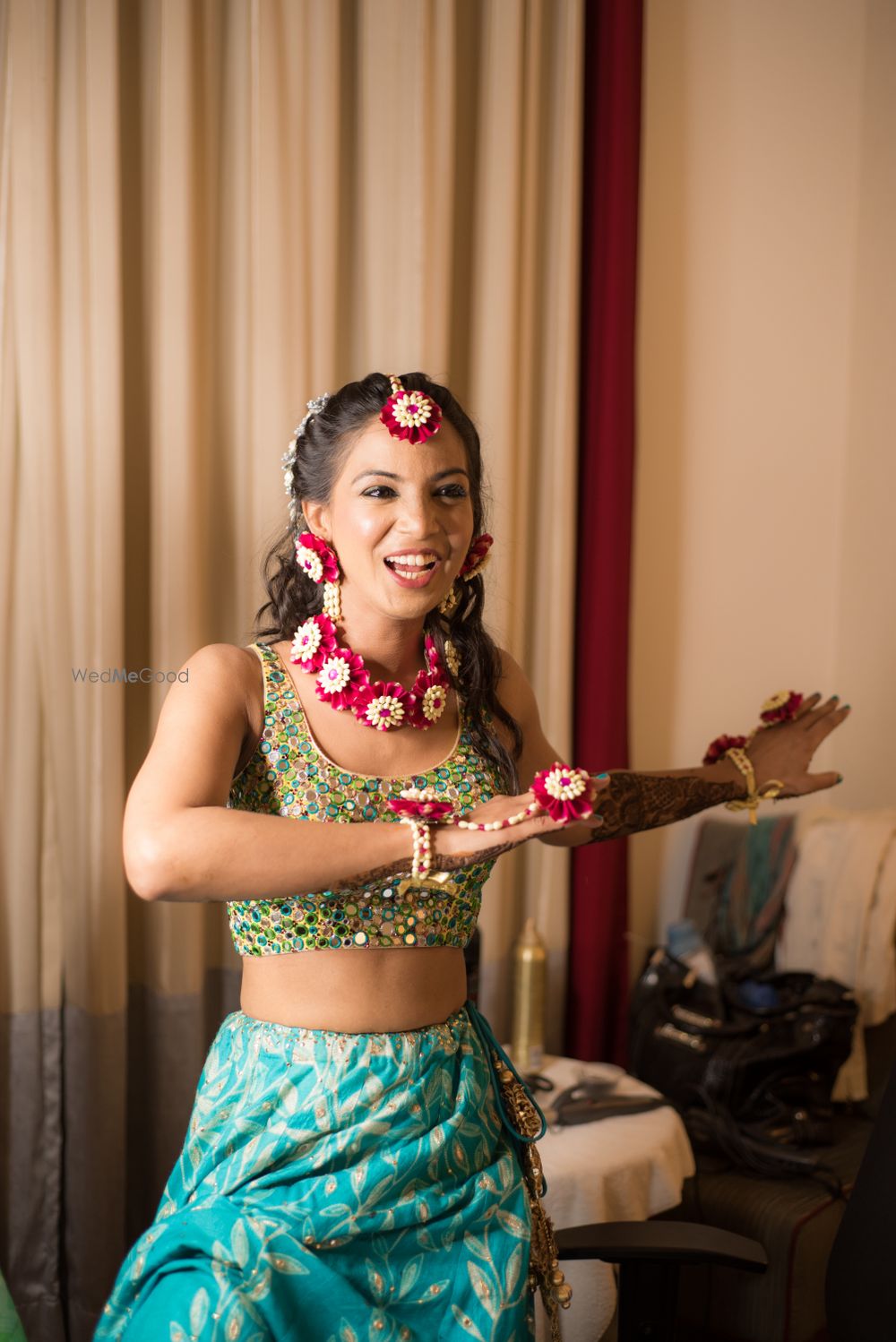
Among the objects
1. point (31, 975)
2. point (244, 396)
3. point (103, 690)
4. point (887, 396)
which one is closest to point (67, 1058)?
point (31, 975)

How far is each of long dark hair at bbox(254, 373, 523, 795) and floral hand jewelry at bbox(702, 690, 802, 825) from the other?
317 millimetres

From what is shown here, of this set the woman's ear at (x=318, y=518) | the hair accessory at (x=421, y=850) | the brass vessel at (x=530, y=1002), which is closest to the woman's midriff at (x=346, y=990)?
the hair accessory at (x=421, y=850)

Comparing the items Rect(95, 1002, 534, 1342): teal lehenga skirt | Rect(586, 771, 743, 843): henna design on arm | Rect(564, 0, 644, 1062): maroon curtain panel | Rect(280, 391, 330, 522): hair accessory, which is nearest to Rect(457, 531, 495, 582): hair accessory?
Rect(280, 391, 330, 522): hair accessory

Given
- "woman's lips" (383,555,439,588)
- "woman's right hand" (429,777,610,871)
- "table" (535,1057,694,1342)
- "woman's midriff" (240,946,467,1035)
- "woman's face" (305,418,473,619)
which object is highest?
"woman's face" (305,418,473,619)

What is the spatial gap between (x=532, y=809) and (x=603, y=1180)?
1302mm

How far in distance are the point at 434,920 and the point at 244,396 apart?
132 centimetres

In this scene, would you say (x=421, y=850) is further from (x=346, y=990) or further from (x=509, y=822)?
(x=346, y=990)

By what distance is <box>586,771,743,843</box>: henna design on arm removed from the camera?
1.73 metres

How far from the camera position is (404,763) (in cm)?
163

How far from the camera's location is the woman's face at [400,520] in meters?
1.58

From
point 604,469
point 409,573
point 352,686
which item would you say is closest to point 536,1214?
point 352,686

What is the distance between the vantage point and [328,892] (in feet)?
4.86

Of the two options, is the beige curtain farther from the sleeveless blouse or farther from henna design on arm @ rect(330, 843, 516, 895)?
henna design on arm @ rect(330, 843, 516, 895)

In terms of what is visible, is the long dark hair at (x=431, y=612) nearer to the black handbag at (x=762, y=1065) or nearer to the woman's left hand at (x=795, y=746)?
the woman's left hand at (x=795, y=746)
